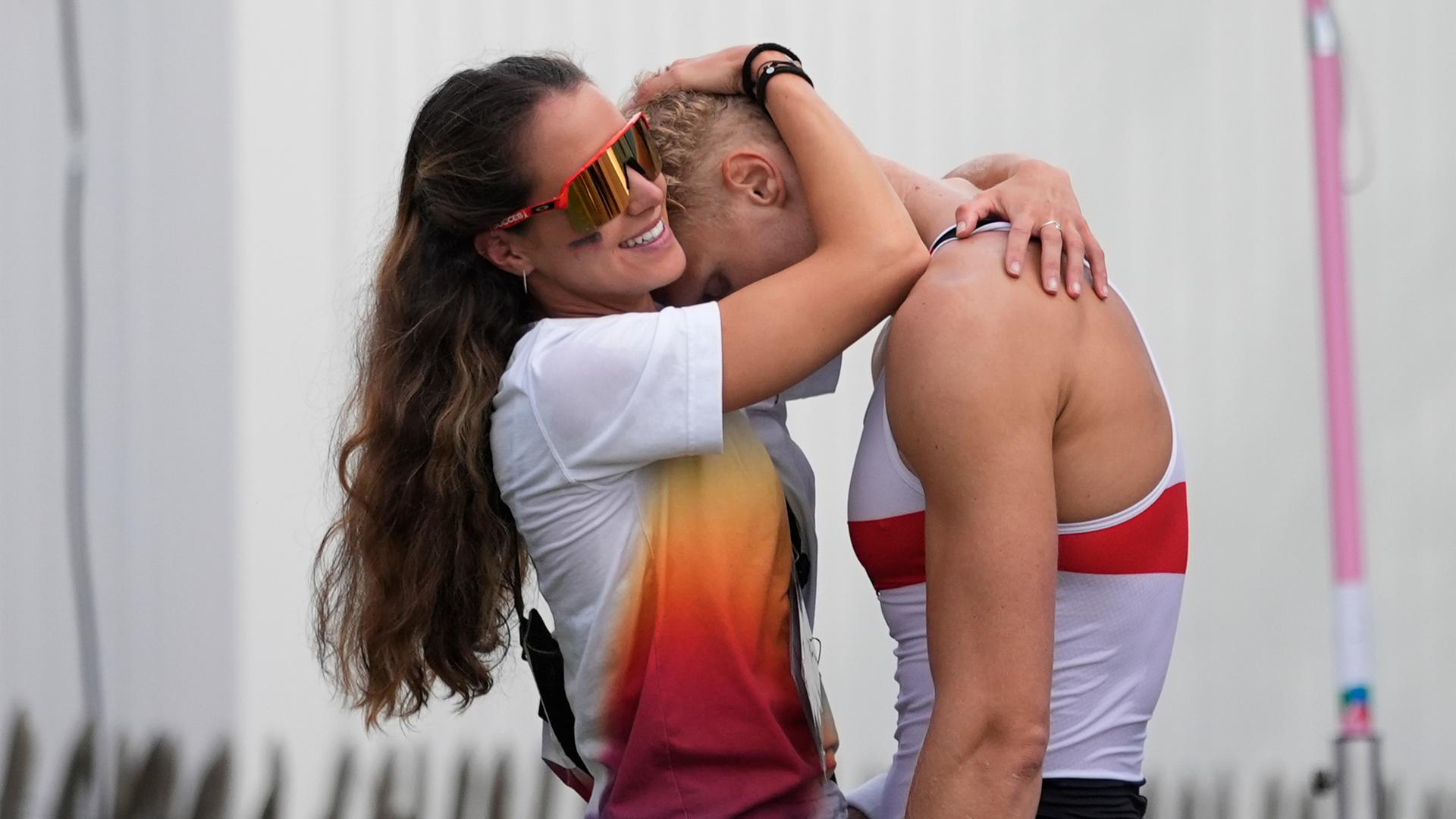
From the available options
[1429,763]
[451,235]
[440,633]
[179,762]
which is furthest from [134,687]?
[1429,763]

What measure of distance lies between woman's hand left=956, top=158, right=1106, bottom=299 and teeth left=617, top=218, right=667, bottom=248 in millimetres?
348

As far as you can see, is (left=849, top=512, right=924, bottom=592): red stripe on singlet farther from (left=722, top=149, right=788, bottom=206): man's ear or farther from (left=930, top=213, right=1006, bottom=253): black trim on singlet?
(left=722, top=149, right=788, bottom=206): man's ear

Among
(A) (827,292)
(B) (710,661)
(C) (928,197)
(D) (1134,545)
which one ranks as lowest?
(B) (710,661)

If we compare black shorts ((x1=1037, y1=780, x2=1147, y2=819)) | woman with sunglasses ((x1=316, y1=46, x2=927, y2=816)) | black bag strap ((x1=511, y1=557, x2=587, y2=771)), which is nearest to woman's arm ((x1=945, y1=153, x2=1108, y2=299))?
woman with sunglasses ((x1=316, y1=46, x2=927, y2=816))

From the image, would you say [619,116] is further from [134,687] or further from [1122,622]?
[134,687]

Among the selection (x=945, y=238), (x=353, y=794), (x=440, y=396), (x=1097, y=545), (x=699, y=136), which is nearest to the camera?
(x=1097, y=545)

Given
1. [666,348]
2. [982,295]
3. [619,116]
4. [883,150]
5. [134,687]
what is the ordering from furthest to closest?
1. [883,150]
2. [134,687]
3. [619,116]
4. [666,348]
5. [982,295]

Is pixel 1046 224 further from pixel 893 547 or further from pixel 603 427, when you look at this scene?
pixel 603 427

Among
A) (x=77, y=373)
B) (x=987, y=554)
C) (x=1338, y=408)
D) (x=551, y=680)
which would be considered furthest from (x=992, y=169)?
(x=77, y=373)

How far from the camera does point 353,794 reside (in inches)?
134

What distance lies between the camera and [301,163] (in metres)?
3.34

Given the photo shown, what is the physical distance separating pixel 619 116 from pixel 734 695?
65 centimetres

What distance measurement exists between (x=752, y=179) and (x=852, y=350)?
193cm

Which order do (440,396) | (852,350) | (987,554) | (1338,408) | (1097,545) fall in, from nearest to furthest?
1. (987,554)
2. (1097,545)
3. (440,396)
4. (1338,408)
5. (852,350)
